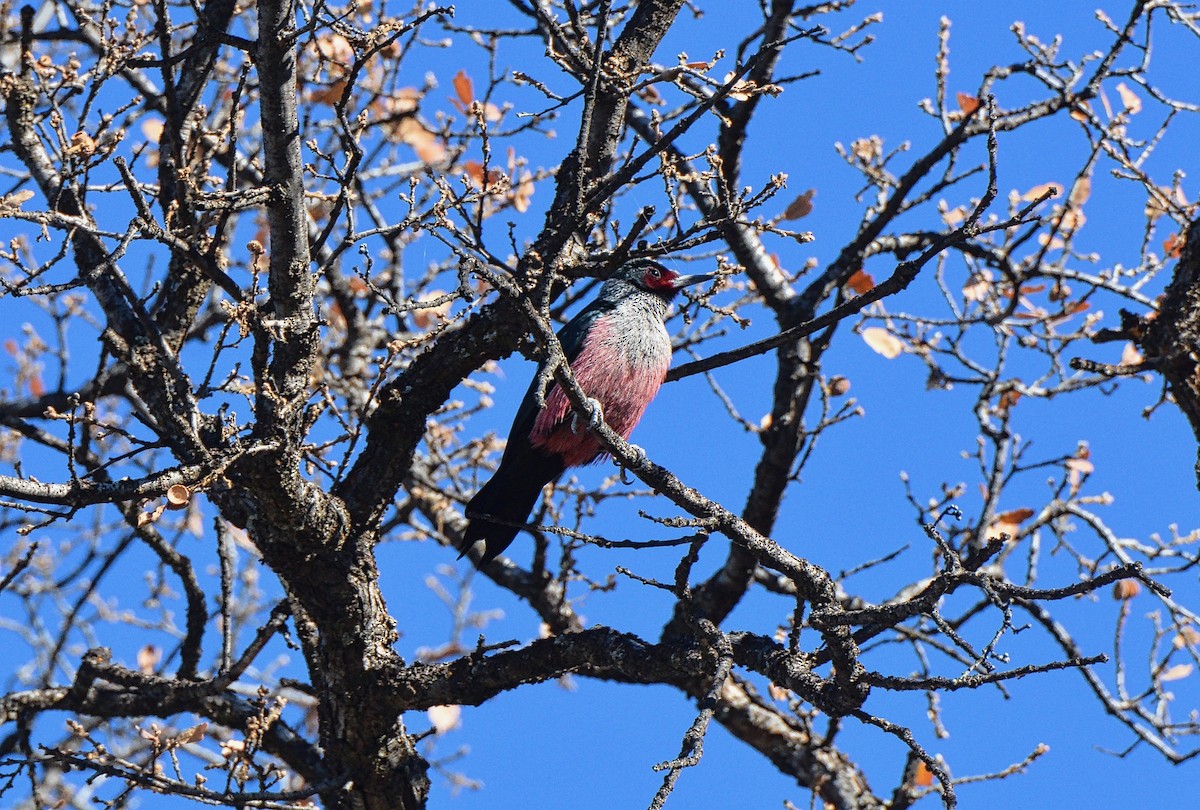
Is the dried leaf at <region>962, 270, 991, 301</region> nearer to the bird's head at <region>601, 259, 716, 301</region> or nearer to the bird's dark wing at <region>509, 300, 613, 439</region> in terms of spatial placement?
the bird's head at <region>601, 259, 716, 301</region>

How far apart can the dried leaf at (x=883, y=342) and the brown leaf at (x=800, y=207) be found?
2.60ft

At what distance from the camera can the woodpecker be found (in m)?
4.04

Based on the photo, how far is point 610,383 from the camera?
4.18 metres

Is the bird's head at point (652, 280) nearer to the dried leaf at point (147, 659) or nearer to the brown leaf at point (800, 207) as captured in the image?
the brown leaf at point (800, 207)

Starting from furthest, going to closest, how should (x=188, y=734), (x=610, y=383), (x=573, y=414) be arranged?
(x=610, y=383) < (x=573, y=414) < (x=188, y=734)

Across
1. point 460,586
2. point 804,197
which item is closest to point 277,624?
point 804,197

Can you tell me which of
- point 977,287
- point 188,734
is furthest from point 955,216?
→ point 188,734

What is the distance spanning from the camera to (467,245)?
2.79 metres

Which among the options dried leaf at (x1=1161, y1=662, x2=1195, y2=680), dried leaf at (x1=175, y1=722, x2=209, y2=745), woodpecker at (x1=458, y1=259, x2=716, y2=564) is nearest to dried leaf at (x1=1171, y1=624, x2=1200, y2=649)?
dried leaf at (x1=1161, y1=662, x2=1195, y2=680)

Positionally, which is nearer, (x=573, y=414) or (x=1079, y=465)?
(x=573, y=414)

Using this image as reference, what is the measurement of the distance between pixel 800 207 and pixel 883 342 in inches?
35.3

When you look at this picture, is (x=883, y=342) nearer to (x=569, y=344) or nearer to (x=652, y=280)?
(x=652, y=280)

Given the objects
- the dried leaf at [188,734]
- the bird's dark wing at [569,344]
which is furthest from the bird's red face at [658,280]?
the dried leaf at [188,734]

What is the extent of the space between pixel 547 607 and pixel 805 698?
230 cm
